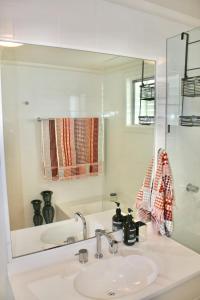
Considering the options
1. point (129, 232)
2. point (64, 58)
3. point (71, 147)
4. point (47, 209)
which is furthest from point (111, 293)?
point (64, 58)

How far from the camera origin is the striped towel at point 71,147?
1507 mm

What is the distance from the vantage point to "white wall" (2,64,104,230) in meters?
1.31

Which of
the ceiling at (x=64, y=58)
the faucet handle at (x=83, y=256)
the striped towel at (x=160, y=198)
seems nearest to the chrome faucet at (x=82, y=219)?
the faucet handle at (x=83, y=256)

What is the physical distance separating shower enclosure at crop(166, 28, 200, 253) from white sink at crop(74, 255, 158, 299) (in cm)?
63

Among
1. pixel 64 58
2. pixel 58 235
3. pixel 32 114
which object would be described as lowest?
pixel 58 235

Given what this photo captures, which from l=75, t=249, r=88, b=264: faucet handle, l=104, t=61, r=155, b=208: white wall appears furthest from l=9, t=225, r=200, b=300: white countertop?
l=104, t=61, r=155, b=208: white wall

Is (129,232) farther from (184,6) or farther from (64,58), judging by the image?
(184,6)

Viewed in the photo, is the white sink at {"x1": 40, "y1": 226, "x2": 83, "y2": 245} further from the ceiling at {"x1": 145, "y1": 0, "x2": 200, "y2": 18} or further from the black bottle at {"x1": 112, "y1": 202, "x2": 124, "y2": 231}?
the ceiling at {"x1": 145, "y1": 0, "x2": 200, "y2": 18}

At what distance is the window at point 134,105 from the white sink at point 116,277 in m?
0.91

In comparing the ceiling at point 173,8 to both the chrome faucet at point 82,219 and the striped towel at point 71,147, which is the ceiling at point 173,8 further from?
the chrome faucet at point 82,219

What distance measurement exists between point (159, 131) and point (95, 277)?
103cm

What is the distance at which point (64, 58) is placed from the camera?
1.42m

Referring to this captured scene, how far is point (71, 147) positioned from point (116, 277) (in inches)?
31.7

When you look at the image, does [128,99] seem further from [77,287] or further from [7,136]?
[77,287]
